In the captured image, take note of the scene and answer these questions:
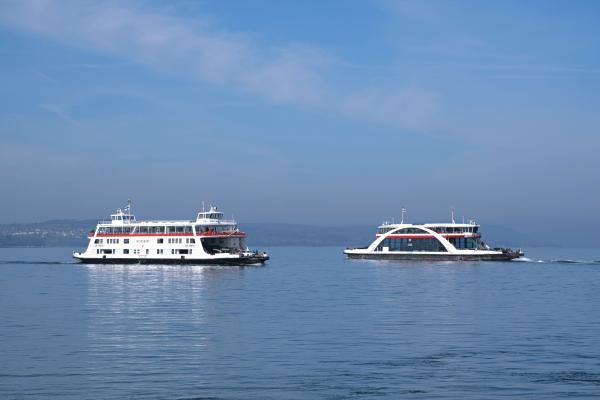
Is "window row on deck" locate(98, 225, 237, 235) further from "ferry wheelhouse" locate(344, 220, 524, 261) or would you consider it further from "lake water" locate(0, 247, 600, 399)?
"lake water" locate(0, 247, 600, 399)

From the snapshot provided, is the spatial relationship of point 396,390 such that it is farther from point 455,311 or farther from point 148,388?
point 455,311

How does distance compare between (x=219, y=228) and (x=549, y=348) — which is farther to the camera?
(x=219, y=228)

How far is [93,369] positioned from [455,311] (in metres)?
30.0

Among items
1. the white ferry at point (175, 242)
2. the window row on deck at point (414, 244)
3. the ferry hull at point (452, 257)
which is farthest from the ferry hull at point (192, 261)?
the window row on deck at point (414, 244)

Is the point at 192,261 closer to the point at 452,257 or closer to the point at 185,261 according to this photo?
the point at 185,261

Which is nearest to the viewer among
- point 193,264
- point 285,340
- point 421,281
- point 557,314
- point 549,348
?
point 549,348

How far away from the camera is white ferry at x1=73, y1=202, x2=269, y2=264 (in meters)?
116

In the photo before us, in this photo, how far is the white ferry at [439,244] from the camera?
13368 cm

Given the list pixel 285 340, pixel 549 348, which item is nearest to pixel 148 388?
pixel 285 340

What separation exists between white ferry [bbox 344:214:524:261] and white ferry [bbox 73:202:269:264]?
29.0m

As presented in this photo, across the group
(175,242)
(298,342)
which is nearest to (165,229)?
(175,242)

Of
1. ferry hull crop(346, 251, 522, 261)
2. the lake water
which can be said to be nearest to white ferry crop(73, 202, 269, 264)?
ferry hull crop(346, 251, 522, 261)

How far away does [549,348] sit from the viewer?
41.5 meters

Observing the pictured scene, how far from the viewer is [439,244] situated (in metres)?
136
